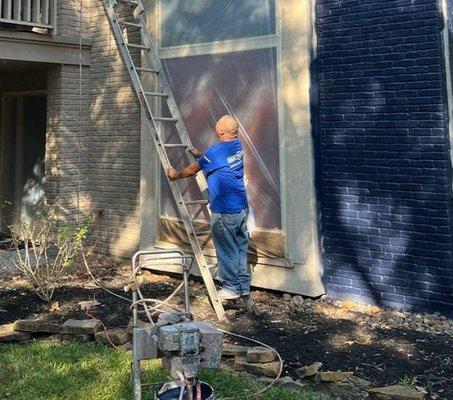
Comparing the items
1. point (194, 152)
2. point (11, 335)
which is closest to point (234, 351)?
point (11, 335)

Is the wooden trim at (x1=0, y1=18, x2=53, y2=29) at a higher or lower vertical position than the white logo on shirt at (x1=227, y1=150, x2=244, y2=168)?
higher

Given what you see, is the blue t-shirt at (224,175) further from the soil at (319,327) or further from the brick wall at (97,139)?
the brick wall at (97,139)

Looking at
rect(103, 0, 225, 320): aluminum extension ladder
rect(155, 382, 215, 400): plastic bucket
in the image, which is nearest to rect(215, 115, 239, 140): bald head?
rect(103, 0, 225, 320): aluminum extension ladder

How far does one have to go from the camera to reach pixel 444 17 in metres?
5.63

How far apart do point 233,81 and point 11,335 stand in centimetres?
370

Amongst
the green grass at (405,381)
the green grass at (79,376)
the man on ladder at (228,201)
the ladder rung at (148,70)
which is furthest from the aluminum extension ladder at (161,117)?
the green grass at (405,381)

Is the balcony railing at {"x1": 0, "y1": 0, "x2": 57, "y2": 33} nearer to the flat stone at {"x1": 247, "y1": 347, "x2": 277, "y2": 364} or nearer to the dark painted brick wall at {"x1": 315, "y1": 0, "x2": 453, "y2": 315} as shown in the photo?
the dark painted brick wall at {"x1": 315, "y1": 0, "x2": 453, "y2": 315}

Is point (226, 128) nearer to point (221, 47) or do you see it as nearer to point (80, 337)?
point (221, 47)

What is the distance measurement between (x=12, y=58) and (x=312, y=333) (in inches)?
224

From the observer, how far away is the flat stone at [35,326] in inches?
206

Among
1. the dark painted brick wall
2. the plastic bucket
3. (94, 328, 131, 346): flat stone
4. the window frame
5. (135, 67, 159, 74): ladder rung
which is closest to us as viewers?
the plastic bucket

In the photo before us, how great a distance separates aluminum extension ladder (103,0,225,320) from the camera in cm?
618

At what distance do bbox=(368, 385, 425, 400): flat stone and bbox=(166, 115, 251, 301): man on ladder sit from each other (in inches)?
85.7

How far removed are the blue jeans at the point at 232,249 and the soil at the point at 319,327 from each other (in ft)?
1.12
